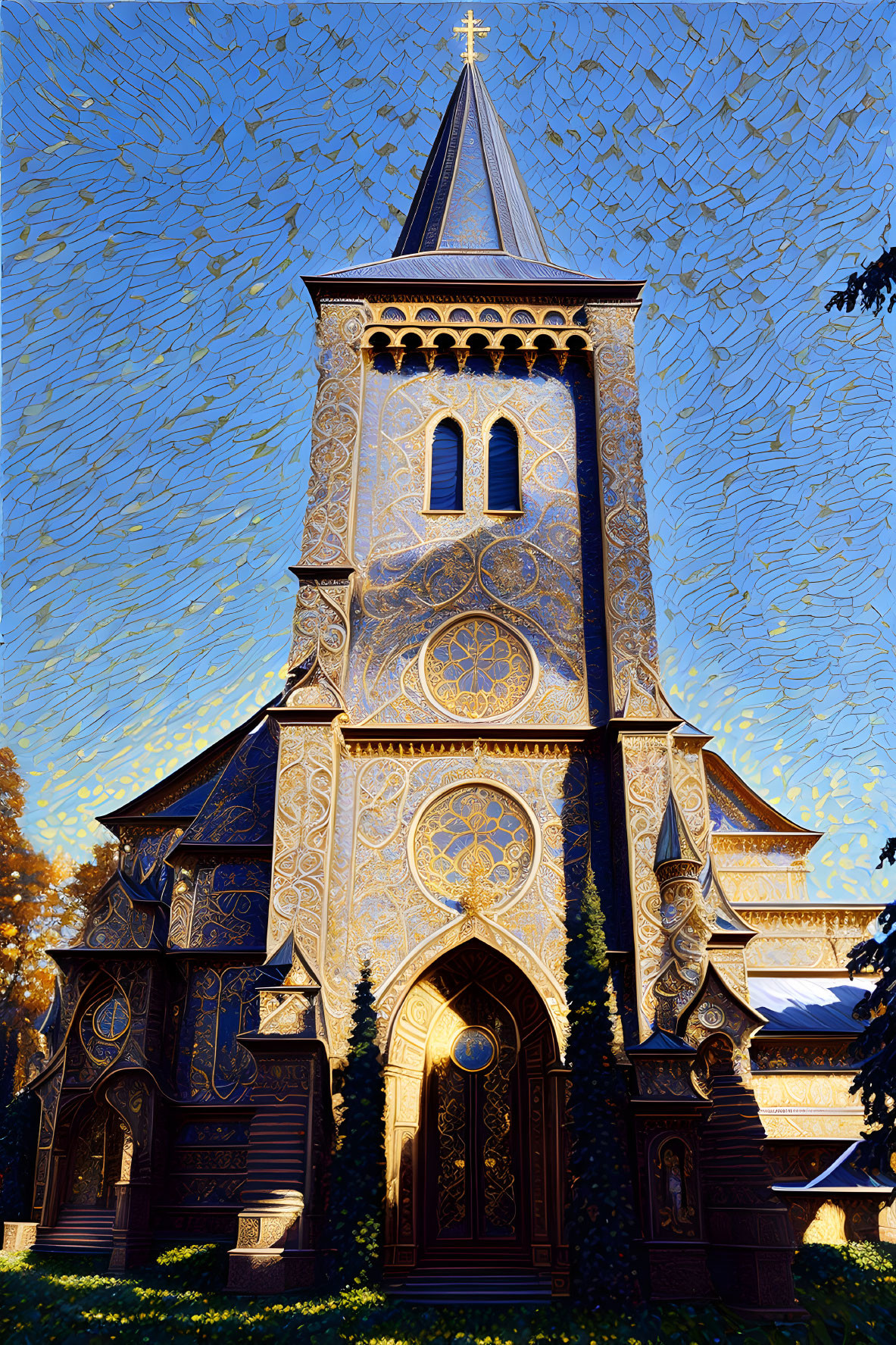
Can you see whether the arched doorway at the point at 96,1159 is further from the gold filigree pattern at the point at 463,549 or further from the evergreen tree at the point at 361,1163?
the gold filigree pattern at the point at 463,549

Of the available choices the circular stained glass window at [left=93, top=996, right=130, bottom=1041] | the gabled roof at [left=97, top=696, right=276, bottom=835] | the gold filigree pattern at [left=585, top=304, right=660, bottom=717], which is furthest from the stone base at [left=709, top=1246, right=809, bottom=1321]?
the gabled roof at [left=97, top=696, right=276, bottom=835]

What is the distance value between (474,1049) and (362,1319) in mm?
4417

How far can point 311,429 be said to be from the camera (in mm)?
17234

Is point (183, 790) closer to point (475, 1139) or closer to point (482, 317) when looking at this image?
point (475, 1139)

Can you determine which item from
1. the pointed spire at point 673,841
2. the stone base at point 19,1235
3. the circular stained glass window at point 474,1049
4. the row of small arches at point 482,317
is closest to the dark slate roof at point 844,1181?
the circular stained glass window at point 474,1049

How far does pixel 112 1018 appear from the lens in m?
14.9

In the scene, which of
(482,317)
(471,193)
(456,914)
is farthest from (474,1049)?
(471,193)

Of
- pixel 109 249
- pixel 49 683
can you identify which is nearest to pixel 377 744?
pixel 49 683

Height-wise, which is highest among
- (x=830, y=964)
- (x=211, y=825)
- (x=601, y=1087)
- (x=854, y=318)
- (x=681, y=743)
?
(x=854, y=318)

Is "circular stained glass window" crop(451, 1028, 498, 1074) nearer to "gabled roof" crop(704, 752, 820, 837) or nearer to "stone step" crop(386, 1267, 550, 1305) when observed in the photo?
"stone step" crop(386, 1267, 550, 1305)

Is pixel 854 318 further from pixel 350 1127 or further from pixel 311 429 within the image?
pixel 350 1127

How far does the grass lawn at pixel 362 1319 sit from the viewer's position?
9.24 metres

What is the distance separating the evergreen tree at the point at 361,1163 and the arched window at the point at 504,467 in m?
8.40

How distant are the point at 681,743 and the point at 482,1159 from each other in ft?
31.9
